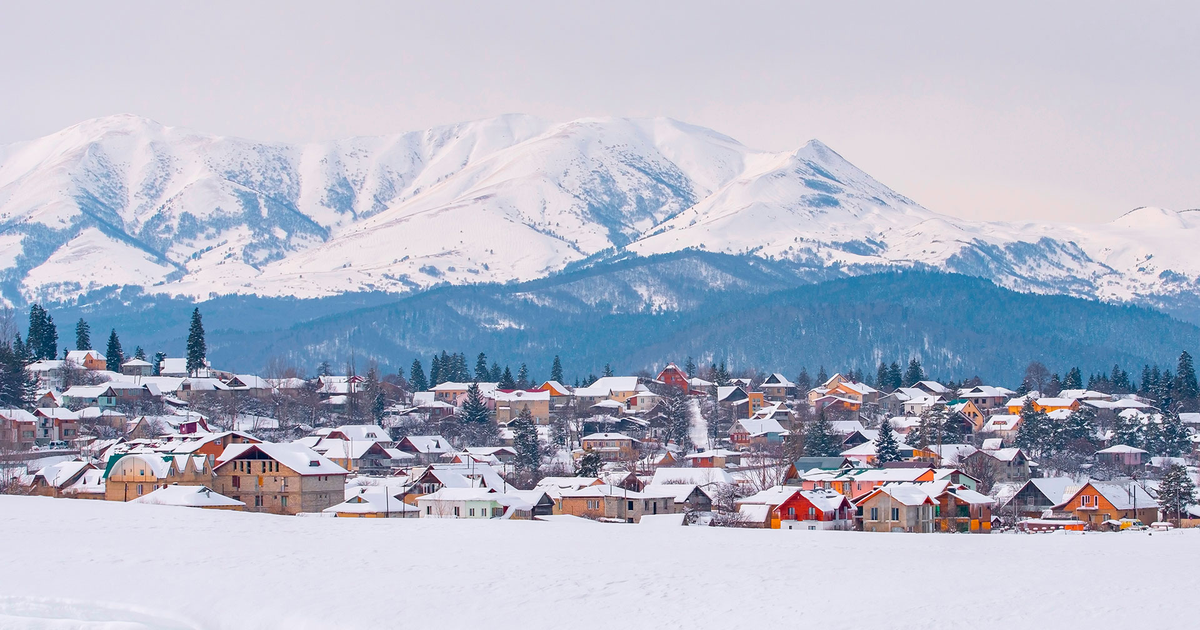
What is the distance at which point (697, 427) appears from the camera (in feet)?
392

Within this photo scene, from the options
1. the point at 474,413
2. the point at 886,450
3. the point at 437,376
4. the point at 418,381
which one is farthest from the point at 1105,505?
the point at 418,381

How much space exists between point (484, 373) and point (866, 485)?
3259 inches

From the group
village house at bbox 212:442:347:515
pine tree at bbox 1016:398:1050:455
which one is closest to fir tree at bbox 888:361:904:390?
pine tree at bbox 1016:398:1050:455

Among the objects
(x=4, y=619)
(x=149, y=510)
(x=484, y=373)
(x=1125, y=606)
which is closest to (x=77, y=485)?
(x=149, y=510)

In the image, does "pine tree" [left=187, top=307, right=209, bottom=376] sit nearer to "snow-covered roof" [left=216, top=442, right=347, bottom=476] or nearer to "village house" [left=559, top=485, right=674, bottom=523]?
"snow-covered roof" [left=216, top=442, right=347, bottom=476]

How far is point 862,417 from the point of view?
414 feet

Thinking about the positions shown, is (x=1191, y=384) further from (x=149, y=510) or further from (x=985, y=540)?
(x=149, y=510)

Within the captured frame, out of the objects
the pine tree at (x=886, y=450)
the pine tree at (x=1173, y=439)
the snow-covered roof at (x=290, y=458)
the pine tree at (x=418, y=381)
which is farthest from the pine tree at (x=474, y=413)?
the pine tree at (x=1173, y=439)

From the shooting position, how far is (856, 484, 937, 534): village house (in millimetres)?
64312

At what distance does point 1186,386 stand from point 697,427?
41.3 m

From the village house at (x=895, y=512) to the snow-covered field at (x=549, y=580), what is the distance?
21.9m

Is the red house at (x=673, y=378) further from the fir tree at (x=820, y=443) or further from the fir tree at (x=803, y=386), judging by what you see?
the fir tree at (x=820, y=443)

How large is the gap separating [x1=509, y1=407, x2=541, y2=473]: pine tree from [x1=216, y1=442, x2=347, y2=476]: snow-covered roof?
21.8 metres

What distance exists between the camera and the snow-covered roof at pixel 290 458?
7006 cm
